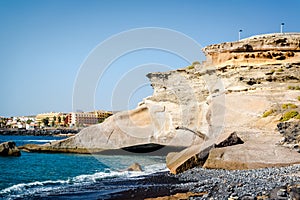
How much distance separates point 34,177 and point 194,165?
9.01 meters

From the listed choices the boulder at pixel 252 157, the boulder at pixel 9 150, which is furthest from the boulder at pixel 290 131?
the boulder at pixel 9 150

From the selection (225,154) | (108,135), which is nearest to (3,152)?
(108,135)

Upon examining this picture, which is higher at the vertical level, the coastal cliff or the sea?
the coastal cliff

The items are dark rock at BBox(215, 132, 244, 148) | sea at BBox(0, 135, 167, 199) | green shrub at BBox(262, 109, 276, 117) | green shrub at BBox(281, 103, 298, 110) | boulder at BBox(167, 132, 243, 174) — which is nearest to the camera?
sea at BBox(0, 135, 167, 199)

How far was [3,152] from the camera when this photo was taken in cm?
3366

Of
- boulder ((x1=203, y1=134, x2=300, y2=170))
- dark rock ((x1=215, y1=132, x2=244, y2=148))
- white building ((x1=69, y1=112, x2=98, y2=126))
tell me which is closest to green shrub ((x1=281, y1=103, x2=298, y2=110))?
dark rock ((x1=215, y1=132, x2=244, y2=148))

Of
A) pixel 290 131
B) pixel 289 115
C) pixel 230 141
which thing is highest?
pixel 289 115

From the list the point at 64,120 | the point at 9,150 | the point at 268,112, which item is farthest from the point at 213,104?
the point at 64,120

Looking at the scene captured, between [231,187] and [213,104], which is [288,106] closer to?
[213,104]

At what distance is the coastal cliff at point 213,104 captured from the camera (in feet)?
70.1

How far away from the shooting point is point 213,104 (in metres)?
27.3

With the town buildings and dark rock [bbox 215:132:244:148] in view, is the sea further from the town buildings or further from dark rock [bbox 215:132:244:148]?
the town buildings

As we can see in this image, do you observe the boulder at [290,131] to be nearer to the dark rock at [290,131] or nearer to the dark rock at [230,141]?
the dark rock at [290,131]

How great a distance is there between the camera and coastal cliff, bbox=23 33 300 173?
70.1 ft
